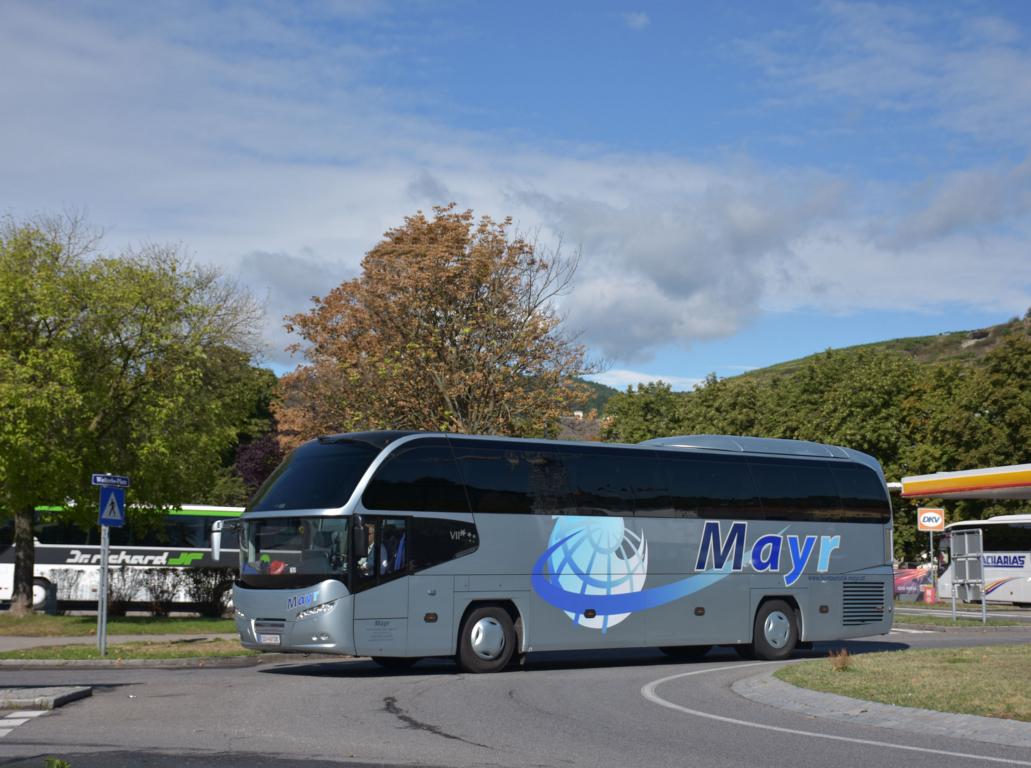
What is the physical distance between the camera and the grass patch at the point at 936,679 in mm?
13336

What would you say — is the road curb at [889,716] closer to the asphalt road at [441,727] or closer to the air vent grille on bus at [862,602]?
the asphalt road at [441,727]

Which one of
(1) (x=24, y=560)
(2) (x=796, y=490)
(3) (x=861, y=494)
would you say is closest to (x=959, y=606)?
(3) (x=861, y=494)

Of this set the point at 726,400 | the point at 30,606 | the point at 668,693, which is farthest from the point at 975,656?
the point at 726,400

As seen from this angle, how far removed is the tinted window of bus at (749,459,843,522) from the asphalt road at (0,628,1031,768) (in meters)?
4.89

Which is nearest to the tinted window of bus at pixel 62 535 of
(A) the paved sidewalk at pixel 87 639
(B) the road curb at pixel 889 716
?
(A) the paved sidewalk at pixel 87 639

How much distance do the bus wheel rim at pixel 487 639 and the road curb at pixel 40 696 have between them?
6170 mm

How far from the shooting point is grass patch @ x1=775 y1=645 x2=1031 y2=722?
13.3 metres

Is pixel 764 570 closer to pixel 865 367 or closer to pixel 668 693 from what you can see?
pixel 668 693

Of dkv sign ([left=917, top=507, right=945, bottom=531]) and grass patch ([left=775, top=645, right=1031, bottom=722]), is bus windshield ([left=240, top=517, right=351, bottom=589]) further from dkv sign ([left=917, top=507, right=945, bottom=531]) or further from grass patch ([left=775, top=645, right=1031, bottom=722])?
dkv sign ([left=917, top=507, right=945, bottom=531])

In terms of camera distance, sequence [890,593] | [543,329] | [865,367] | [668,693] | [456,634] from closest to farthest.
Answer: [668,693], [456,634], [890,593], [543,329], [865,367]

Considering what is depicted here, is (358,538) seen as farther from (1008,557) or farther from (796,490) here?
(1008,557)

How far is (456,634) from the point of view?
18844mm

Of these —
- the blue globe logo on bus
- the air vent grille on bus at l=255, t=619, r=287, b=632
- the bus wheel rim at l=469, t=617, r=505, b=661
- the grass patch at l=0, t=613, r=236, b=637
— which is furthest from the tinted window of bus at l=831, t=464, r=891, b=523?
the grass patch at l=0, t=613, r=236, b=637

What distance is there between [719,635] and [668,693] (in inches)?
245
